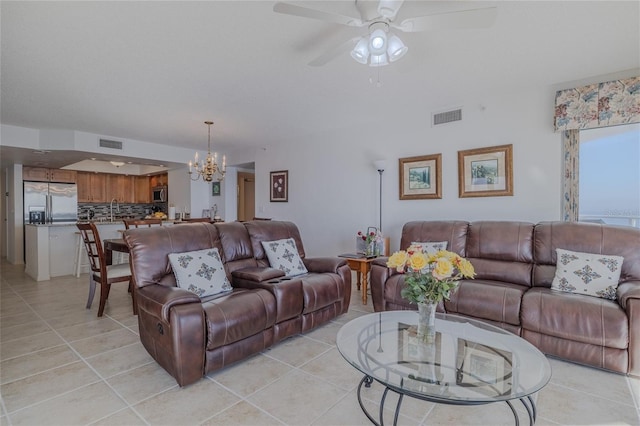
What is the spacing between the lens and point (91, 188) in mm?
7664

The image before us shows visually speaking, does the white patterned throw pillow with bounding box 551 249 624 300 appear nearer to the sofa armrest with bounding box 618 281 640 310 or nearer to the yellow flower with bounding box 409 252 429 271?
the sofa armrest with bounding box 618 281 640 310

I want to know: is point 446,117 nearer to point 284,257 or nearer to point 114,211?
point 284,257

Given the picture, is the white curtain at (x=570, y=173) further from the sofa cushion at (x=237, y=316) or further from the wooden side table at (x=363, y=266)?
the sofa cushion at (x=237, y=316)

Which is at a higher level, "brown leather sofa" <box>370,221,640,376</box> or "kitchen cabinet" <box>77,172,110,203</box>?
"kitchen cabinet" <box>77,172,110,203</box>

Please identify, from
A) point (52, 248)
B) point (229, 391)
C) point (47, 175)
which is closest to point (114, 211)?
point (47, 175)

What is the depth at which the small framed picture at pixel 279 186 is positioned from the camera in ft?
19.2

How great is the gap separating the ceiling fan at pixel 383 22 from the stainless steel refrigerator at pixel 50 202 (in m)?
7.53

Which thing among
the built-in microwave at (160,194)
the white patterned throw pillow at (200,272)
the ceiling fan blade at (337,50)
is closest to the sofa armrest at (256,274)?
the white patterned throw pillow at (200,272)

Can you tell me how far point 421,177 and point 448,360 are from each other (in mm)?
2942

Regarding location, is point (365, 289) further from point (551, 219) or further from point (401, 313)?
point (551, 219)

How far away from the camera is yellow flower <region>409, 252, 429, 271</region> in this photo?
70.2 inches

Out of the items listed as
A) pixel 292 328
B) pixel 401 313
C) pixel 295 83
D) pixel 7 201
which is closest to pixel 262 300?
pixel 292 328

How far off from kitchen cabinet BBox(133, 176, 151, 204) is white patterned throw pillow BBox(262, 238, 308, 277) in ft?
21.6

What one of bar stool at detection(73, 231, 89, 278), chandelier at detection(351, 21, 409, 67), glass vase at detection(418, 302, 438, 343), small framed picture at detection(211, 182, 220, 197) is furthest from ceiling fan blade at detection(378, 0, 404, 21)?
small framed picture at detection(211, 182, 220, 197)
